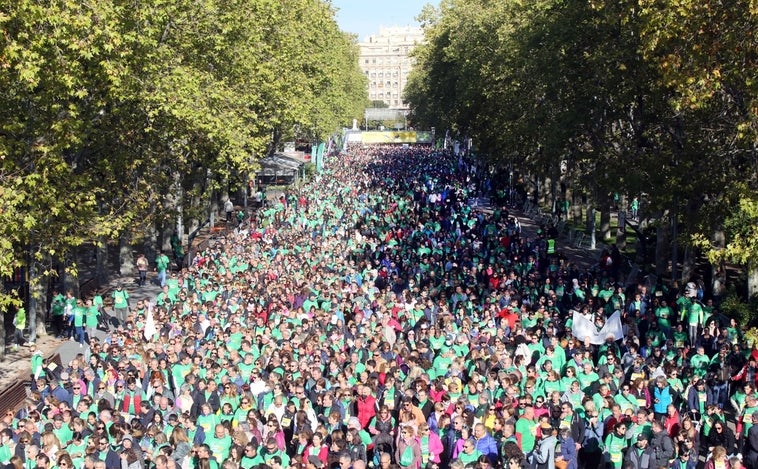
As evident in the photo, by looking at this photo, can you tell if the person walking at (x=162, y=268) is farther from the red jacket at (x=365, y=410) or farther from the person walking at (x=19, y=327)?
the red jacket at (x=365, y=410)

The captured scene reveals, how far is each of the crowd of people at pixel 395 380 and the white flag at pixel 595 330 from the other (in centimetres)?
11

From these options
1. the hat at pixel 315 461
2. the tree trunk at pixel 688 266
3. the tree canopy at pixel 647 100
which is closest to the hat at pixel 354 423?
the hat at pixel 315 461

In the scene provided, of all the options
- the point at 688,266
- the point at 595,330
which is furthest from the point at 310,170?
the point at 595,330

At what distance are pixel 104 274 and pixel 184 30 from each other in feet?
28.3

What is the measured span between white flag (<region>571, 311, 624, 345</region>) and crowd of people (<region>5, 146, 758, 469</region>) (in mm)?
108

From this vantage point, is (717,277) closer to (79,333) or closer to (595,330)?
(595,330)

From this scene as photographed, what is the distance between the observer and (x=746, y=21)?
19.1m

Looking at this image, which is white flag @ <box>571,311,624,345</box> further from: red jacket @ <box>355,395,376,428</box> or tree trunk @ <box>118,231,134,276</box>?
tree trunk @ <box>118,231,134,276</box>

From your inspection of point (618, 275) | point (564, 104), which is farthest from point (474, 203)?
point (618, 275)

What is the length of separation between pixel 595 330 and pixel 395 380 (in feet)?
19.4

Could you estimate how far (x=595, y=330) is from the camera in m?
19.0

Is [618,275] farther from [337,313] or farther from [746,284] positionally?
[337,313]

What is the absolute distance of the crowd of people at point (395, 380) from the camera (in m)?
11.9

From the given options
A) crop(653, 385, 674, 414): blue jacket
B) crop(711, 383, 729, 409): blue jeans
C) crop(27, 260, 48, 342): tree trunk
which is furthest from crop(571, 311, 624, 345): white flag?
crop(27, 260, 48, 342): tree trunk
